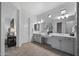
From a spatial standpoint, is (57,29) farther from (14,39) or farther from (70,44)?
(14,39)

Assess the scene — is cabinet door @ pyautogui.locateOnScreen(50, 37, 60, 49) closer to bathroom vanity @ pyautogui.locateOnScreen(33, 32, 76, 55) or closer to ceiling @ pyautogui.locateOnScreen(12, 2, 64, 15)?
bathroom vanity @ pyautogui.locateOnScreen(33, 32, 76, 55)

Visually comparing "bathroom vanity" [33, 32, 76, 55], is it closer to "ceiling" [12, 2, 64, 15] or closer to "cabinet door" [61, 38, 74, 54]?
"cabinet door" [61, 38, 74, 54]

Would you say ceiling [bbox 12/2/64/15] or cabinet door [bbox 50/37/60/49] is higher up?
ceiling [bbox 12/2/64/15]

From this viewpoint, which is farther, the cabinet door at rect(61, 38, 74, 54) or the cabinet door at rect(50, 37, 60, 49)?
the cabinet door at rect(50, 37, 60, 49)

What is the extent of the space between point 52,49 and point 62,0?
1.59m

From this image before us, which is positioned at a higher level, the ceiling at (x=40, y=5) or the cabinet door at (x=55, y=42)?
Answer: the ceiling at (x=40, y=5)

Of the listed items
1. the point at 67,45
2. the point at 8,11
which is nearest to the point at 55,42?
the point at 67,45

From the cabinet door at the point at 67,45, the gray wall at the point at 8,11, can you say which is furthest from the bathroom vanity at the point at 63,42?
the gray wall at the point at 8,11

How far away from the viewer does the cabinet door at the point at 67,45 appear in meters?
1.97

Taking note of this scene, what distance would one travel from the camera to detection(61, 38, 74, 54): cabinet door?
1973mm

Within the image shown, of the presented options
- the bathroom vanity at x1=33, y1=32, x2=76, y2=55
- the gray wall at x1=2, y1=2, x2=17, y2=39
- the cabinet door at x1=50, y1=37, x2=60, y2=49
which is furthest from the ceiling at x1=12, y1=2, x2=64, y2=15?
the cabinet door at x1=50, y1=37, x2=60, y2=49

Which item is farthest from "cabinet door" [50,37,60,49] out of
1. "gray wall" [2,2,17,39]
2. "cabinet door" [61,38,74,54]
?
"gray wall" [2,2,17,39]

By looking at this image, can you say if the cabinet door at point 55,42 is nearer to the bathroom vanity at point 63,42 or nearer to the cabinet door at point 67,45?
the bathroom vanity at point 63,42

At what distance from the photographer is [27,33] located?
12.7 ft
